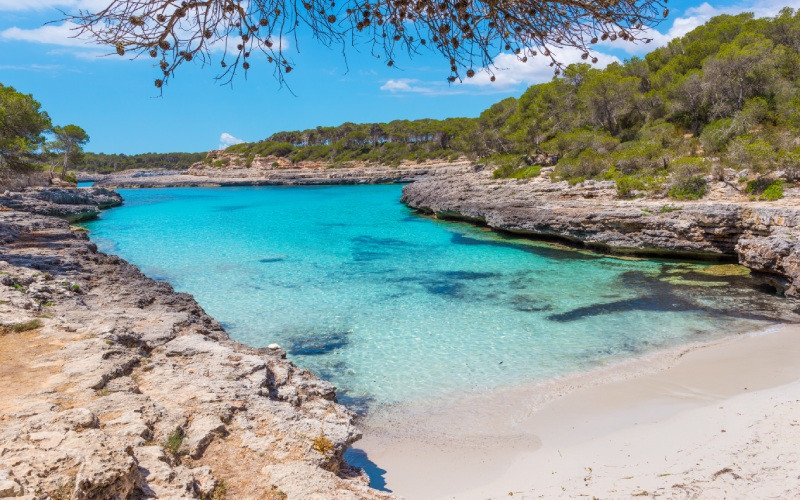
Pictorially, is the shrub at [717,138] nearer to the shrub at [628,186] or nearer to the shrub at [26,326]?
the shrub at [628,186]

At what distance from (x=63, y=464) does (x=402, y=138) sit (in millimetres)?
90084

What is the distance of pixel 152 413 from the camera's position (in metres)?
4.50

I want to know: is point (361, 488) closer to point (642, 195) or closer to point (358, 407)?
point (358, 407)

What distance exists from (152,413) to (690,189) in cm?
2101

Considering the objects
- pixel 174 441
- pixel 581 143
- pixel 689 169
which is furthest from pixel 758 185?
pixel 174 441

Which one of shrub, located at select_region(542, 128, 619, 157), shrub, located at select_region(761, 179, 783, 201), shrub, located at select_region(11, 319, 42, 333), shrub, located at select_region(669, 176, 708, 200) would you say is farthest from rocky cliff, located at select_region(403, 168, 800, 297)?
shrub, located at select_region(11, 319, 42, 333)

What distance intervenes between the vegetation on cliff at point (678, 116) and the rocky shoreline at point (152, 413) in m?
18.3

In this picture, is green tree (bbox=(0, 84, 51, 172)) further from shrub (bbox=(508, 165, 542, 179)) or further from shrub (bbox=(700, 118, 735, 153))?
shrub (bbox=(700, 118, 735, 153))

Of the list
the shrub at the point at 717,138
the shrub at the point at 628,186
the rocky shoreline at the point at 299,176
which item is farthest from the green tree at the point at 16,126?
the rocky shoreline at the point at 299,176

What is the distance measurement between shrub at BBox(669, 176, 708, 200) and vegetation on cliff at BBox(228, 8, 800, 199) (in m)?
0.04

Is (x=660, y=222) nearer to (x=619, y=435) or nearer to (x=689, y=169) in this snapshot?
(x=689, y=169)

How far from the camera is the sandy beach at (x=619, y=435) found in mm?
5297

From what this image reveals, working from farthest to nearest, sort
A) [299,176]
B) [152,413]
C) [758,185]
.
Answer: [299,176] < [758,185] < [152,413]

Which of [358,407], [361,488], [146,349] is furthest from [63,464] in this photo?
[358,407]
